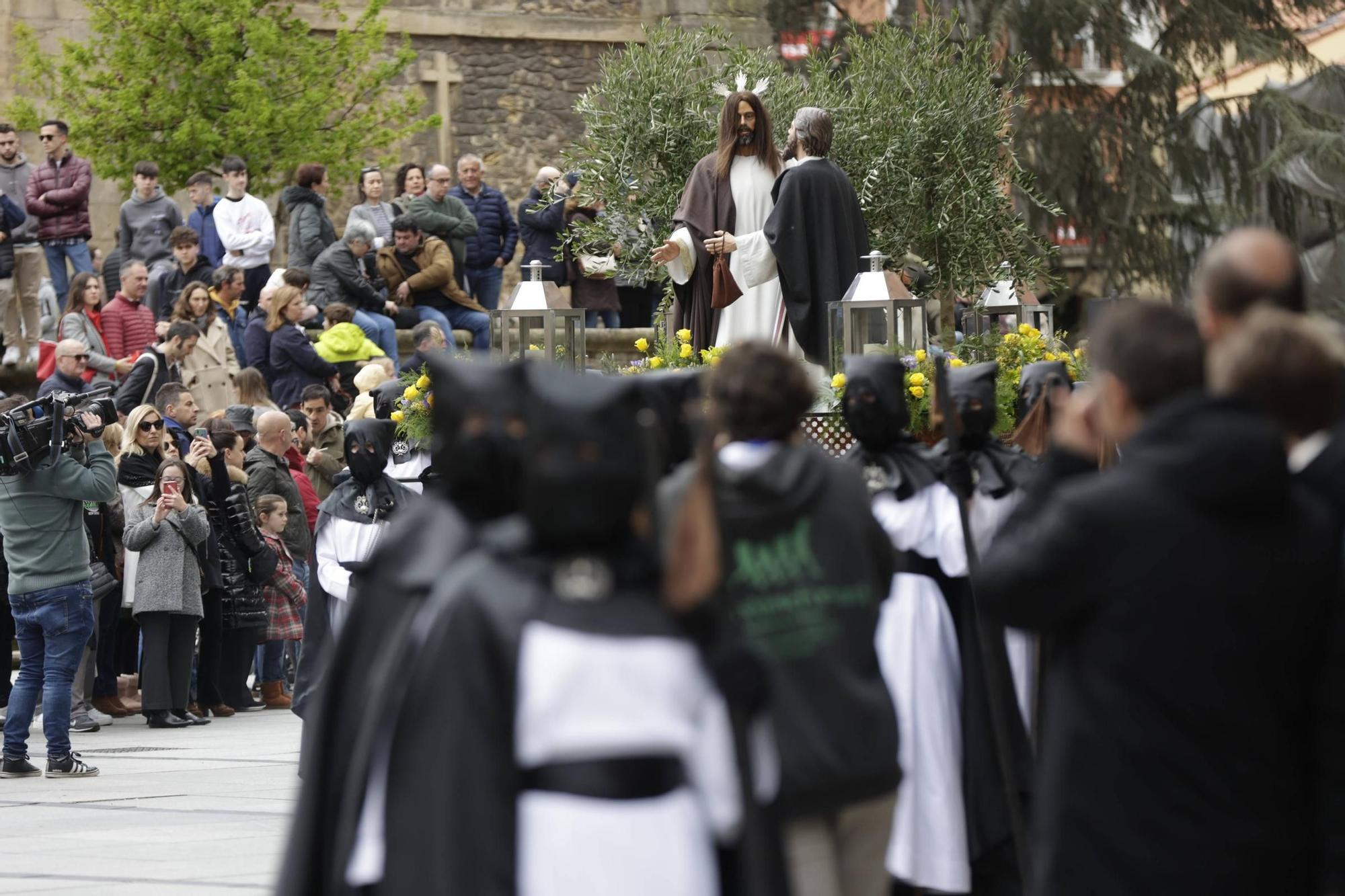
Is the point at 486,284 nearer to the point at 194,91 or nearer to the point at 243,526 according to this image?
the point at 194,91

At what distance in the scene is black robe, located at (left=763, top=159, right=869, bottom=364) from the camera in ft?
37.6

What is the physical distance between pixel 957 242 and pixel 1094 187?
13.5 meters

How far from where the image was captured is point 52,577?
11.3 m

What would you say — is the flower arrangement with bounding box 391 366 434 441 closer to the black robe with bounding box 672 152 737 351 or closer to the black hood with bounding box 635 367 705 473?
the black robe with bounding box 672 152 737 351

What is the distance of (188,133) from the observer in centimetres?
2347

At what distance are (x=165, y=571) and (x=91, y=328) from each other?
4472mm

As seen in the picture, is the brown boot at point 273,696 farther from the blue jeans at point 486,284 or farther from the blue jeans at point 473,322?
the blue jeans at point 486,284

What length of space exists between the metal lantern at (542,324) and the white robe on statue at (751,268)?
764 mm

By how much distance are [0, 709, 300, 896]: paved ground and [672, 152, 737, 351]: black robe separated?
11.3 ft

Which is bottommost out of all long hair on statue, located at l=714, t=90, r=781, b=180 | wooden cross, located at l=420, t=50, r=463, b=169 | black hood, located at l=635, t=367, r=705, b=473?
black hood, located at l=635, t=367, r=705, b=473

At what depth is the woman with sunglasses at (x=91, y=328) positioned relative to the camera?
55.9ft

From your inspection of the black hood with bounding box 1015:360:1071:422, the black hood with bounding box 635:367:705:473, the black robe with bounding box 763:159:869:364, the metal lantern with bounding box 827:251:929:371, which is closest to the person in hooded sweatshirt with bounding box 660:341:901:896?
the black hood with bounding box 635:367:705:473

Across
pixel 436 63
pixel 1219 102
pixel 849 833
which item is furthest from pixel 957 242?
pixel 436 63

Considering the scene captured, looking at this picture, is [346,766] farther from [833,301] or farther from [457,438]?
[833,301]
